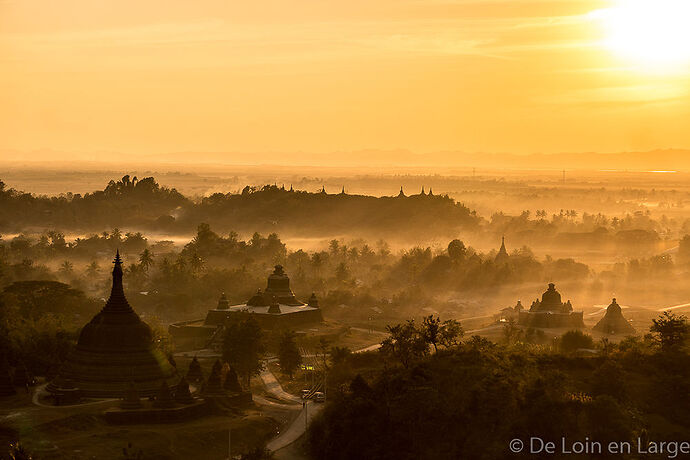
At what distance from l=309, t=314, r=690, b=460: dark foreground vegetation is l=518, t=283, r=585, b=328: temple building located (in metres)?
33.9

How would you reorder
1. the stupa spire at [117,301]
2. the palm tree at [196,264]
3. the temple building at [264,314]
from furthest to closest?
the palm tree at [196,264] < the temple building at [264,314] < the stupa spire at [117,301]

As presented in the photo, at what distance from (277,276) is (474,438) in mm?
58861

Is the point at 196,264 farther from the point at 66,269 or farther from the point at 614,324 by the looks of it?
the point at 614,324

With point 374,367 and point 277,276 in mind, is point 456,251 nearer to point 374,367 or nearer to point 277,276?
point 277,276

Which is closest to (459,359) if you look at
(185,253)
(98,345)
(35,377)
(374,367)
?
(374,367)

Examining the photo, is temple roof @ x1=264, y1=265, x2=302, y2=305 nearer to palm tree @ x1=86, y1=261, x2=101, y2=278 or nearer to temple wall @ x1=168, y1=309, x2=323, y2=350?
temple wall @ x1=168, y1=309, x2=323, y2=350

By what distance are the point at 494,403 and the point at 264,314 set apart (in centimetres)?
4941

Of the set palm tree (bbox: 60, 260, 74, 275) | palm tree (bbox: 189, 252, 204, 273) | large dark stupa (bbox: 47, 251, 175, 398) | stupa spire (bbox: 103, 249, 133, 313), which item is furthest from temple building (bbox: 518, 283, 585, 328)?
palm tree (bbox: 60, 260, 74, 275)

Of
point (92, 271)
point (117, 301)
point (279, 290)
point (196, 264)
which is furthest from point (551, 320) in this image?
point (92, 271)

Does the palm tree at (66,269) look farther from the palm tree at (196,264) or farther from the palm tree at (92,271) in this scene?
the palm tree at (196,264)

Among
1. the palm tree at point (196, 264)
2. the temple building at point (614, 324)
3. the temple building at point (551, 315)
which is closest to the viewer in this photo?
the temple building at point (614, 324)

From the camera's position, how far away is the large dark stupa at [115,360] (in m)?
70.2

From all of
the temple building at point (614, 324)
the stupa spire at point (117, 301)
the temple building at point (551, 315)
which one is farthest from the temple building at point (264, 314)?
the temple building at point (614, 324)

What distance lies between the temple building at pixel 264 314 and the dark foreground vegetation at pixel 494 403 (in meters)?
34.6
